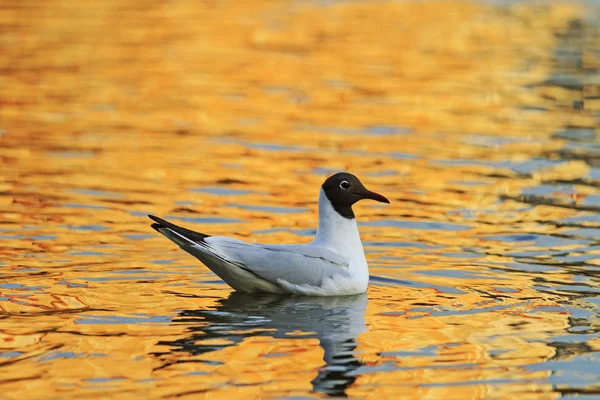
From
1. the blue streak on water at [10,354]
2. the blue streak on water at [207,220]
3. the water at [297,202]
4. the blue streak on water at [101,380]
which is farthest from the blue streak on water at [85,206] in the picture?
the blue streak on water at [101,380]

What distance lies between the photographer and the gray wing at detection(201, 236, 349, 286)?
36.2 feet

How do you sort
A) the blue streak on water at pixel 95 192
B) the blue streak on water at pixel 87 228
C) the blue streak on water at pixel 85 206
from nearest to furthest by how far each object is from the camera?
1. the blue streak on water at pixel 87 228
2. the blue streak on water at pixel 85 206
3. the blue streak on water at pixel 95 192

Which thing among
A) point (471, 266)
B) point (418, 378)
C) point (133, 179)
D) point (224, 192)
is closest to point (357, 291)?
point (471, 266)

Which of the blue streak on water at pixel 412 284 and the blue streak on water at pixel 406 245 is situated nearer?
the blue streak on water at pixel 412 284

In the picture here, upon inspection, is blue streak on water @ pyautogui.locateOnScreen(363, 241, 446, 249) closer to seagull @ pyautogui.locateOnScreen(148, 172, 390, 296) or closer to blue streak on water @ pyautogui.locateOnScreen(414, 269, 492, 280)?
blue streak on water @ pyautogui.locateOnScreen(414, 269, 492, 280)

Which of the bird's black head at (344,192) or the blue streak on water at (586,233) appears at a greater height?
the bird's black head at (344,192)

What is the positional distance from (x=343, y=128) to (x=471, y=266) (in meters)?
9.22

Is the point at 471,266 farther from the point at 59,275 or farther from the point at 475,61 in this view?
the point at 475,61

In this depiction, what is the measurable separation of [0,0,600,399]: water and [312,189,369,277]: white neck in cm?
41

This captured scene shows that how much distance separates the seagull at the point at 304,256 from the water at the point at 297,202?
17 centimetres

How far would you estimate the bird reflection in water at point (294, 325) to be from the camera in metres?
9.12

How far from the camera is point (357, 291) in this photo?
446 inches

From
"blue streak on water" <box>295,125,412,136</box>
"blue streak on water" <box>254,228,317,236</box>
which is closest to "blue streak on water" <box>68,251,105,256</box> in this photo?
"blue streak on water" <box>254,228,317,236</box>

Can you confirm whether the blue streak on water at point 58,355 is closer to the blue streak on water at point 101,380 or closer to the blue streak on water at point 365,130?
the blue streak on water at point 101,380
